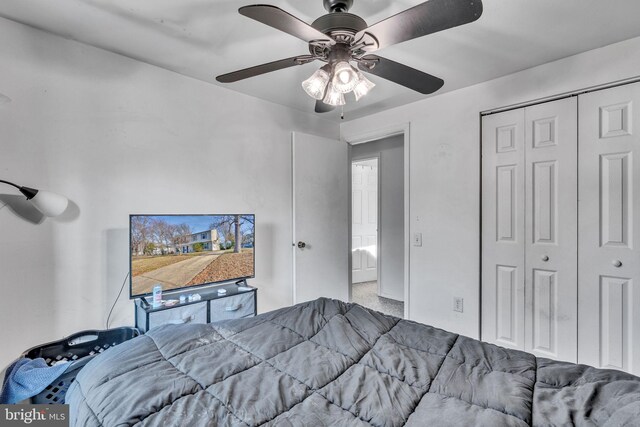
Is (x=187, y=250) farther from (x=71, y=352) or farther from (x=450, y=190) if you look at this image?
(x=450, y=190)

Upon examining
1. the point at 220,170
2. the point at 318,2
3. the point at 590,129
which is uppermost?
the point at 318,2

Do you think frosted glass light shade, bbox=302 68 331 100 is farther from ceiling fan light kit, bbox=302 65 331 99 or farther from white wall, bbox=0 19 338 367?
white wall, bbox=0 19 338 367

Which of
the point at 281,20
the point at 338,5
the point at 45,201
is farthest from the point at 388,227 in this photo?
the point at 45,201

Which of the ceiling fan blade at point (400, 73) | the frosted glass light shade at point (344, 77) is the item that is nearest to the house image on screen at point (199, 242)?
the frosted glass light shade at point (344, 77)

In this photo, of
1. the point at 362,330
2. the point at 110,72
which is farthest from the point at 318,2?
the point at 362,330

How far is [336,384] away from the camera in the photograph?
109 centimetres

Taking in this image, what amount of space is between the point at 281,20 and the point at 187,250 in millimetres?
1653

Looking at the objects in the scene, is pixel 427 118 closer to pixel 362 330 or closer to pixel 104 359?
pixel 362 330

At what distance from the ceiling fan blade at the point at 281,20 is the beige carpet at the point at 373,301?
10.6ft

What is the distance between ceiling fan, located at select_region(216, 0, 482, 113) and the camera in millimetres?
1052

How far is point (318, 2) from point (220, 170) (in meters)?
1.52

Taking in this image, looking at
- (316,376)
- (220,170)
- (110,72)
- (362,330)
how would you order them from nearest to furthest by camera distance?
(316,376)
(362,330)
(110,72)
(220,170)

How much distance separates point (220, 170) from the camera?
261 cm

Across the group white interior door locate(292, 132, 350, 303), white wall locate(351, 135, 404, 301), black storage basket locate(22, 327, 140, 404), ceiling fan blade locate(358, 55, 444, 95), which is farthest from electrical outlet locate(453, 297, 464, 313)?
black storage basket locate(22, 327, 140, 404)
